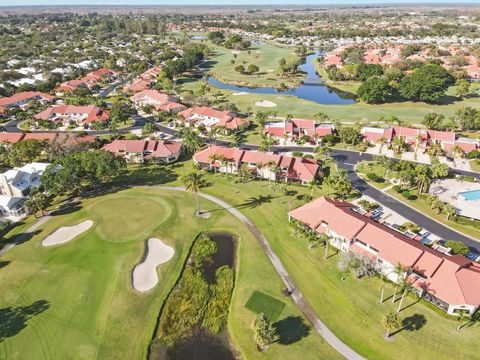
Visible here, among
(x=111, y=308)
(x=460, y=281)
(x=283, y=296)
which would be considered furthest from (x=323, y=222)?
(x=111, y=308)

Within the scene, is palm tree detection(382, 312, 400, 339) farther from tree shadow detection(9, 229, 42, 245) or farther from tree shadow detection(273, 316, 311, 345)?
tree shadow detection(9, 229, 42, 245)

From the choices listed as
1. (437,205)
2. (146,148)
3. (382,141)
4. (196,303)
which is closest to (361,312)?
(196,303)

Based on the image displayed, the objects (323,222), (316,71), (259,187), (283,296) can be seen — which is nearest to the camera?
(283,296)

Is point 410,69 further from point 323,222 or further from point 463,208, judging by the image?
point 323,222

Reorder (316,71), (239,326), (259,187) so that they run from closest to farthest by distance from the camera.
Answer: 1. (239,326)
2. (259,187)
3. (316,71)

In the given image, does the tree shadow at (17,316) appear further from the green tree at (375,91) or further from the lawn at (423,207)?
the green tree at (375,91)

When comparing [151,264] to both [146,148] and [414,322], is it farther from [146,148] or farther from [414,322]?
[146,148]

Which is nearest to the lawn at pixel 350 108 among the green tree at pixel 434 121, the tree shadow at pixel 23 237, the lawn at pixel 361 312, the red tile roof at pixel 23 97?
the green tree at pixel 434 121

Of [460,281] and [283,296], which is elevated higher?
[460,281]
